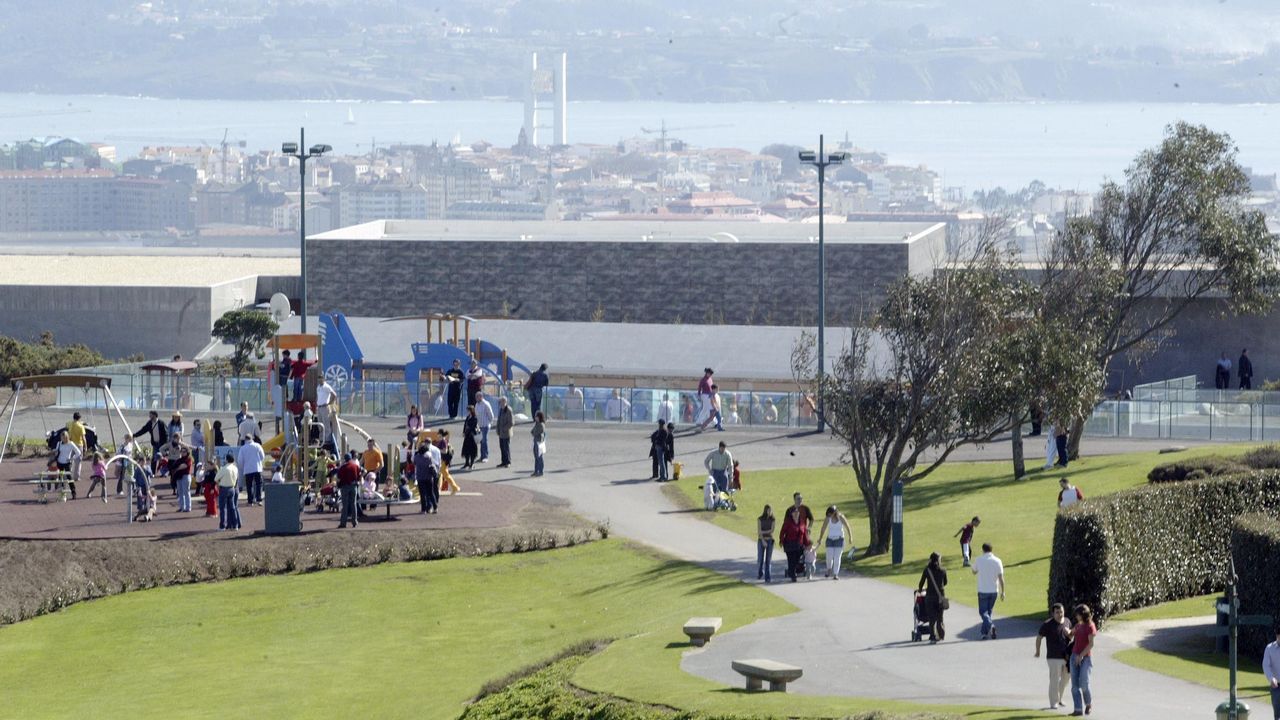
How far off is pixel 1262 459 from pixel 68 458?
21609 mm

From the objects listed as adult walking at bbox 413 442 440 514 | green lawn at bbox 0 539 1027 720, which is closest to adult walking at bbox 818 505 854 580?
green lawn at bbox 0 539 1027 720

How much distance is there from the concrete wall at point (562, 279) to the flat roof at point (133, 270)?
5695 millimetres

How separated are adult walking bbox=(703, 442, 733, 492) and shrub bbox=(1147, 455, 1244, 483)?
767cm

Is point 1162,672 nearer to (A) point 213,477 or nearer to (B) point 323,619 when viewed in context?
(B) point 323,619

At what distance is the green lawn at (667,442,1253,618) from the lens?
27.3 metres

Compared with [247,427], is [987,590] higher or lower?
lower

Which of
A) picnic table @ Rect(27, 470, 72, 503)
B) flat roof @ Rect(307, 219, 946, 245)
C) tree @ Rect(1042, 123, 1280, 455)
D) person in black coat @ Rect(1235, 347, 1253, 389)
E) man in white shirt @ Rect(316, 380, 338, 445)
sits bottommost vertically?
picnic table @ Rect(27, 470, 72, 503)

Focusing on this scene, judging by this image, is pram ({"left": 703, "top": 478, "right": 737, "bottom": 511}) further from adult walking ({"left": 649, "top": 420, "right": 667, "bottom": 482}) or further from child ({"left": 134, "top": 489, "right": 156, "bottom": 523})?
child ({"left": 134, "top": 489, "right": 156, "bottom": 523})

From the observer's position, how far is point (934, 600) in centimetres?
2202

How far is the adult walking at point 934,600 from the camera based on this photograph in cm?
2194

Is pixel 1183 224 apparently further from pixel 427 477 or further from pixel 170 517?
pixel 170 517

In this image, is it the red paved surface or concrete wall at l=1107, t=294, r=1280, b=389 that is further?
concrete wall at l=1107, t=294, r=1280, b=389

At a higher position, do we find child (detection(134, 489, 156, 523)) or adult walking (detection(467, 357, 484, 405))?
adult walking (detection(467, 357, 484, 405))

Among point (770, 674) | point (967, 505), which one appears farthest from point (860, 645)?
point (967, 505)
